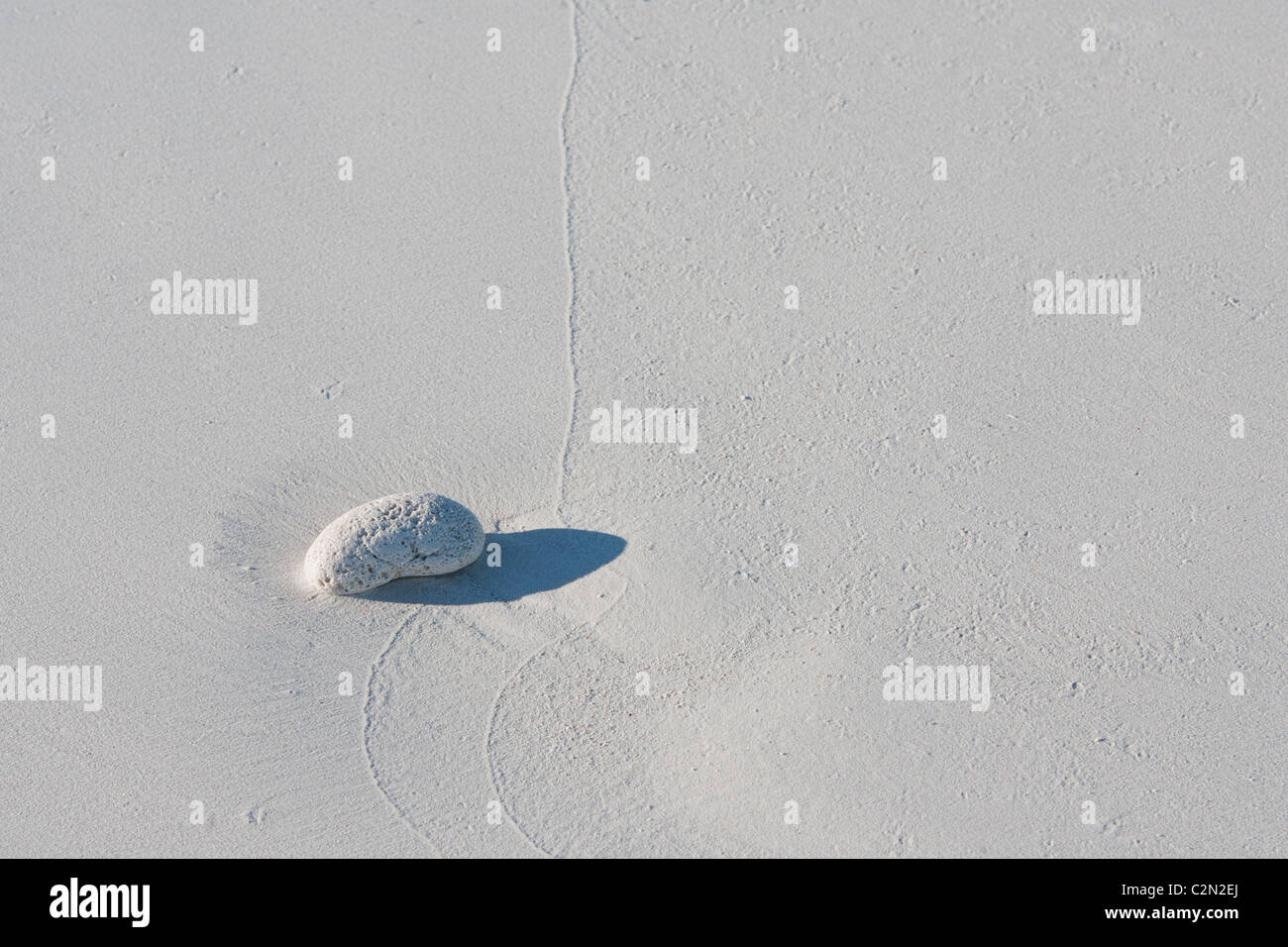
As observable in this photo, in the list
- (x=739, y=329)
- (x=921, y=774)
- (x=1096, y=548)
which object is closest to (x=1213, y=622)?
(x=1096, y=548)

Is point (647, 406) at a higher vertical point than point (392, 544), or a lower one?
higher

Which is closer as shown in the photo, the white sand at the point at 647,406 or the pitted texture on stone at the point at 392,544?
the white sand at the point at 647,406

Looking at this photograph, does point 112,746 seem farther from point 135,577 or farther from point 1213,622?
point 1213,622

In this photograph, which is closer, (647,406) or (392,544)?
(392,544)

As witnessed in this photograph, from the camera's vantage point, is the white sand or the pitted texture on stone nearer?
the white sand
